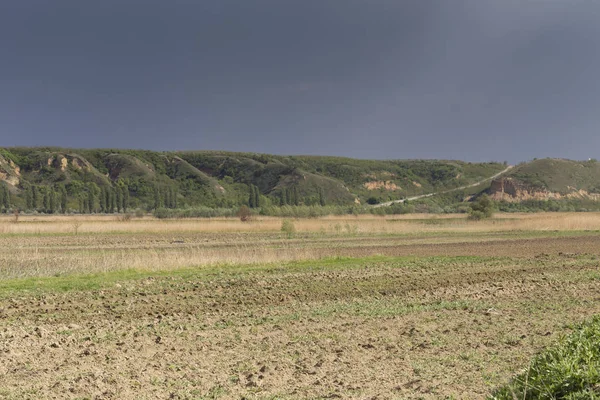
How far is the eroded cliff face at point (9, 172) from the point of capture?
107 meters

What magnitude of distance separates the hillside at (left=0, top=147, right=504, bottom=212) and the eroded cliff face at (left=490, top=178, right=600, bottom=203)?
1911 cm

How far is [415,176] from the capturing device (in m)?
141

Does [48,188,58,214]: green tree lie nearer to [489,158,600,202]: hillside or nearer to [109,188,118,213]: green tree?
[109,188,118,213]: green tree

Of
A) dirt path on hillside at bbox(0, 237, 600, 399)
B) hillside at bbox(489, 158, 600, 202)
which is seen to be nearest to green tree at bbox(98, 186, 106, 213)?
hillside at bbox(489, 158, 600, 202)

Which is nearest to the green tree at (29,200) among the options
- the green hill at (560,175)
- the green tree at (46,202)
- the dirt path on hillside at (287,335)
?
the green tree at (46,202)

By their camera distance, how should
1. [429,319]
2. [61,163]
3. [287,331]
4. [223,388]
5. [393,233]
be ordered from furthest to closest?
[61,163] < [393,233] < [429,319] < [287,331] < [223,388]

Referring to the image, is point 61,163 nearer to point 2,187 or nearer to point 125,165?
point 125,165

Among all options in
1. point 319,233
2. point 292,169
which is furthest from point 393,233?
point 292,169

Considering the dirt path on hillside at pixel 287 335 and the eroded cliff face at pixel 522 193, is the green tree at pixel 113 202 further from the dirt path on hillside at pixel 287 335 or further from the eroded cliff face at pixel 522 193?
the dirt path on hillside at pixel 287 335

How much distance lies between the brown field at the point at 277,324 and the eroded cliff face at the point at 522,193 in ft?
315

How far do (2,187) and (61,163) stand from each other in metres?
34.1

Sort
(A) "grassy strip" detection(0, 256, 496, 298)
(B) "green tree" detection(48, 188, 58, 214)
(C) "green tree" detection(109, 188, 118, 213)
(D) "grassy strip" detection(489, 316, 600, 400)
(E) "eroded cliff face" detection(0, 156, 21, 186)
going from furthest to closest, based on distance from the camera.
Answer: (E) "eroded cliff face" detection(0, 156, 21, 186) → (C) "green tree" detection(109, 188, 118, 213) → (B) "green tree" detection(48, 188, 58, 214) → (A) "grassy strip" detection(0, 256, 496, 298) → (D) "grassy strip" detection(489, 316, 600, 400)

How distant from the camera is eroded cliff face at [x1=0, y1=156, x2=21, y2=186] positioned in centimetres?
10744

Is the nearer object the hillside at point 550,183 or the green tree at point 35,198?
the green tree at point 35,198
